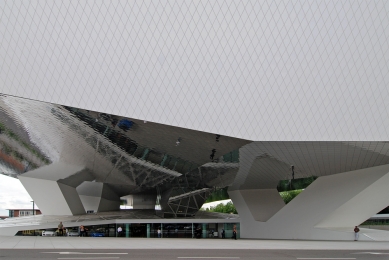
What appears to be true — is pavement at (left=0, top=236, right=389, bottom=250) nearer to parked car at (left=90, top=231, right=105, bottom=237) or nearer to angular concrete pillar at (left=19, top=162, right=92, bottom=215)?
parked car at (left=90, top=231, right=105, bottom=237)

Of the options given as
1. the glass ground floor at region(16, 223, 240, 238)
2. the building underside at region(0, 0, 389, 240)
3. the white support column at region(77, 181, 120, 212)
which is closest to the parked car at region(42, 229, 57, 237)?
the glass ground floor at region(16, 223, 240, 238)

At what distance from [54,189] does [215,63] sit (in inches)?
748

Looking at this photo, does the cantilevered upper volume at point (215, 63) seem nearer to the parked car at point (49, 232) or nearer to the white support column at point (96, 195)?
the parked car at point (49, 232)

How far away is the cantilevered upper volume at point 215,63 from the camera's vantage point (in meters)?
19.4

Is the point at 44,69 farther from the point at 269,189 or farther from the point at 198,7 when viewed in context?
the point at 269,189

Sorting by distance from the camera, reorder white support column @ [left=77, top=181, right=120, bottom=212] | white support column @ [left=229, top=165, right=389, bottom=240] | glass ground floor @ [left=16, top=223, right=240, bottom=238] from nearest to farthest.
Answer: white support column @ [left=229, top=165, right=389, bottom=240] < glass ground floor @ [left=16, top=223, right=240, bottom=238] < white support column @ [left=77, top=181, right=120, bottom=212]

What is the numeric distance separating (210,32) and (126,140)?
6684 millimetres

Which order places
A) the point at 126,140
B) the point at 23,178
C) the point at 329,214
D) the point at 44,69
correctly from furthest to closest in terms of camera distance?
the point at 23,178 → the point at 329,214 → the point at 126,140 → the point at 44,69

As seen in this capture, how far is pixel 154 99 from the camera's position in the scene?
19.9 metres

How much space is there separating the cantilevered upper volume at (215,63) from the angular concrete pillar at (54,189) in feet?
44.3

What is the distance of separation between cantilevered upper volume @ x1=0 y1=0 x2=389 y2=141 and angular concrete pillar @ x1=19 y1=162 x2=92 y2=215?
532 inches

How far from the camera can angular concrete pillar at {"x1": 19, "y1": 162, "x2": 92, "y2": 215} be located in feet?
107
